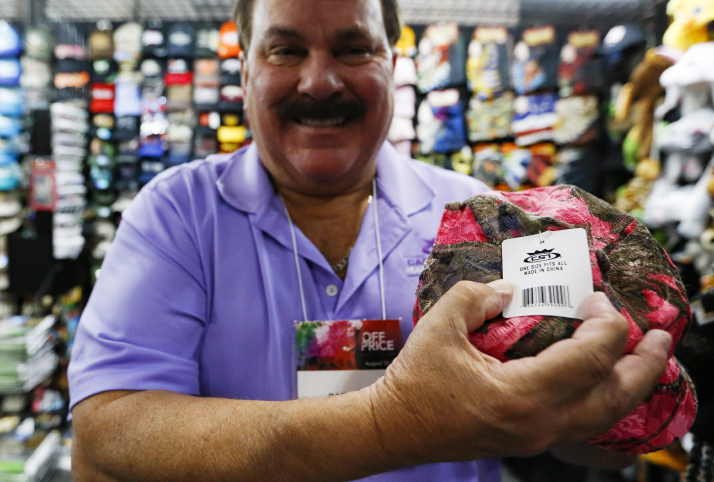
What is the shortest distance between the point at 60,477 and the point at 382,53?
8.56ft

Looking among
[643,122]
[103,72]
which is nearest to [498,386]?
[643,122]

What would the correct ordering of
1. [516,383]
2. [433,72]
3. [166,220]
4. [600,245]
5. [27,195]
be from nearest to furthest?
[516,383], [600,245], [166,220], [27,195], [433,72]

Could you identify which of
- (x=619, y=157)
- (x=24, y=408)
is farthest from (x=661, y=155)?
(x=24, y=408)

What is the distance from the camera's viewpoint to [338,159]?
0.94 meters

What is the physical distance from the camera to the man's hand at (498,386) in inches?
17.9

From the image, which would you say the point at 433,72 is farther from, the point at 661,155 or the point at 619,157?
the point at 661,155

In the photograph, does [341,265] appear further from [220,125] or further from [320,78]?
[220,125]

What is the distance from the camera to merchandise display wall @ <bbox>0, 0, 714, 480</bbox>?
6.54ft

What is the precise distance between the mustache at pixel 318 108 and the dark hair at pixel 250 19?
244 millimetres

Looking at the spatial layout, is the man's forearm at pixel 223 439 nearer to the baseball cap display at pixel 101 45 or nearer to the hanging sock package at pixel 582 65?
the hanging sock package at pixel 582 65

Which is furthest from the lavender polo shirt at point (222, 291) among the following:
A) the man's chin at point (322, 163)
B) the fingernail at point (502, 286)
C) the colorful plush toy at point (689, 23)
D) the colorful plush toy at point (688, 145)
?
the colorful plush toy at point (689, 23)

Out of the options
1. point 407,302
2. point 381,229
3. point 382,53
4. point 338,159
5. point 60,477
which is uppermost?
point 382,53

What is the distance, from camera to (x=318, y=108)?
3.00 feet

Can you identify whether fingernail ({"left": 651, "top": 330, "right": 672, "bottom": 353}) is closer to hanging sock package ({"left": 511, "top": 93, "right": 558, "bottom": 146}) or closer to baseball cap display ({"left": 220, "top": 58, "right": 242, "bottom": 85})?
hanging sock package ({"left": 511, "top": 93, "right": 558, "bottom": 146})
